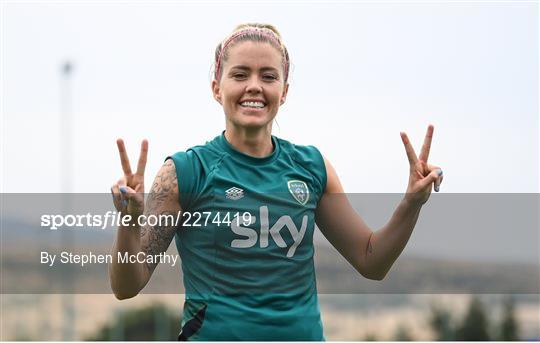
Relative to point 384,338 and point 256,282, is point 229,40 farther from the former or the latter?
point 384,338

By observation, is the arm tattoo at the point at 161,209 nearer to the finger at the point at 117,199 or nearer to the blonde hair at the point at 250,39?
the finger at the point at 117,199

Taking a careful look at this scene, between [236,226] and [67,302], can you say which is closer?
[236,226]

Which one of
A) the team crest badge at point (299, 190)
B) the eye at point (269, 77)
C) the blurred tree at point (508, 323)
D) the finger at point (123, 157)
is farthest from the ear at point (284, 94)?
the blurred tree at point (508, 323)

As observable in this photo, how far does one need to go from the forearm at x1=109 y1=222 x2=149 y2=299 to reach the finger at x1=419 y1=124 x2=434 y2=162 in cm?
130

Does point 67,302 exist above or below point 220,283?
below

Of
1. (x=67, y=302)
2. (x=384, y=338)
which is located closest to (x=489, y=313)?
(x=384, y=338)

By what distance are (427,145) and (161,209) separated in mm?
1210

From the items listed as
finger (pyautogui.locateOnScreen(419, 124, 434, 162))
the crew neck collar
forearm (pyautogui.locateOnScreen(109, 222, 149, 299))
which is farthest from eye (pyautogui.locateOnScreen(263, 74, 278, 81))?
forearm (pyautogui.locateOnScreen(109, 222, 149, 299))

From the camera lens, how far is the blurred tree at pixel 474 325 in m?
14.7

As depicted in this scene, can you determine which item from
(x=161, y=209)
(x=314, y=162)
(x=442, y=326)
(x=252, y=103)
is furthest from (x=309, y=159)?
(x=442, y=326)

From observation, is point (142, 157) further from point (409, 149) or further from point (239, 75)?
point (409, 149)

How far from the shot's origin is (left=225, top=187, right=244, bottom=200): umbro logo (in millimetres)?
3691

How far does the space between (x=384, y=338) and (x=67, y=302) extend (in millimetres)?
7540

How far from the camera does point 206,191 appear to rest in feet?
12.2
